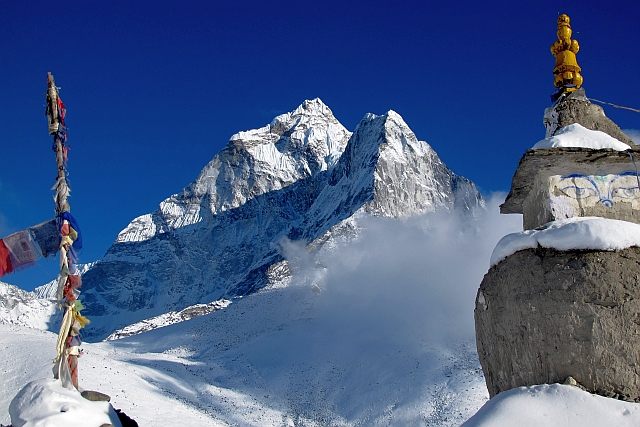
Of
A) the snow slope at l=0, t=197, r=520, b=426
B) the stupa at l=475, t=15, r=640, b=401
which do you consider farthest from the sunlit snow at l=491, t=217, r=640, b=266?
the snow slope at l=0, t=197, r=520, b=426

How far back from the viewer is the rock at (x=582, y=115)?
737 centimetres

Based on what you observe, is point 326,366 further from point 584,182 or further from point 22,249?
point 584,182

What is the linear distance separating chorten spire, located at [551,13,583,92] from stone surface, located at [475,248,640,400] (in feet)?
8.90

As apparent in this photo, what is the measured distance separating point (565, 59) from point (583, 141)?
162 centimetres

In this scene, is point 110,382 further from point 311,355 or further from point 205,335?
point 205,335

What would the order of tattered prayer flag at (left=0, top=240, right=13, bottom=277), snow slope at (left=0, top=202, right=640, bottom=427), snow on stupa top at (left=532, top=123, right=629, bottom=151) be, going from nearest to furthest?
snow on stupa top at (left=532, top=123, right=629, bottom=151) → tattered prayer flag at (left=0, top=240, right=13, bottom=277) → snow slope at (left=0, top=202, right=640, bottom=427)

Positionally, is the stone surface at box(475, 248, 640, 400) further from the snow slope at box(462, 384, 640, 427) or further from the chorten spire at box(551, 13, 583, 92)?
the chorten spire at box(551, 13, 583, 92)

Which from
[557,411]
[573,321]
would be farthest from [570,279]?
[557,411]

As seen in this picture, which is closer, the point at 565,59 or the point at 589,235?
the point at 589,235

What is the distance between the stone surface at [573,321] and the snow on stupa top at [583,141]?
1222 millimetres

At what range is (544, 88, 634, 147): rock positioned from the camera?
7.37 metres

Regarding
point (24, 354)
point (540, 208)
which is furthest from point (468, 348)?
point (540, 208)

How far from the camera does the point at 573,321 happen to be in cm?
577

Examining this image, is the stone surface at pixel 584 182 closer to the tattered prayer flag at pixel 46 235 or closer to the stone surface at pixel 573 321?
the stone surface at pixel 573 321
